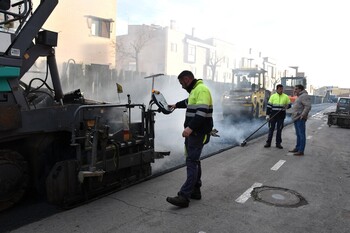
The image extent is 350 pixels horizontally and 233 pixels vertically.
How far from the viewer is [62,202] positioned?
12.9 ft

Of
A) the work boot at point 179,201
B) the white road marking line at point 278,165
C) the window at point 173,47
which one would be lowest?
the white road marking line at point 278,165

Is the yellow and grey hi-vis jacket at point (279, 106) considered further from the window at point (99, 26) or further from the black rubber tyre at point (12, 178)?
the window at point (99, 26)

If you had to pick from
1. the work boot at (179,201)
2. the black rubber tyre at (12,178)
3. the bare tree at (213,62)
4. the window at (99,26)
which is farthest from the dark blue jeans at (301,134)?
the bare tree at (213,62)

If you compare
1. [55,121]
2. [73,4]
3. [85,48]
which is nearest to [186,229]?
[55,121]

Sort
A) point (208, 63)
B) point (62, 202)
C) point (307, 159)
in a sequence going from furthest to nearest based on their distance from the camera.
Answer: point (208, 63) → point (307, 159) → point (62, 202)

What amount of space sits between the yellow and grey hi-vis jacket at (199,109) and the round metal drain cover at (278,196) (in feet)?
4.26

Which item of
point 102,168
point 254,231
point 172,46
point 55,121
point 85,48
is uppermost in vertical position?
point 172,46

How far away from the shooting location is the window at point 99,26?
77.1 ft

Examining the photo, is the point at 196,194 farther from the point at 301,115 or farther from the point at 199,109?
the point at 301,115

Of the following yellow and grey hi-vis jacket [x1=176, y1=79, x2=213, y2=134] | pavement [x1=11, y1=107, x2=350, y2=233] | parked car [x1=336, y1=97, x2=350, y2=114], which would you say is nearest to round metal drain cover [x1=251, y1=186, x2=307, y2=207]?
pavement [x1=11, y1=107, x2=350, y2=233]

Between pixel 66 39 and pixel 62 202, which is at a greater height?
pixel 66 39

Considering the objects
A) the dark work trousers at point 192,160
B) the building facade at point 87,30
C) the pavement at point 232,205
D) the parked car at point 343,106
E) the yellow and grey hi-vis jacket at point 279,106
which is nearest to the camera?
the pavement at point 232,205

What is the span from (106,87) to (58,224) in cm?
1248

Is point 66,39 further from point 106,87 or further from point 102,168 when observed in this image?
point 102,168
